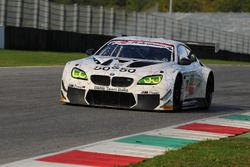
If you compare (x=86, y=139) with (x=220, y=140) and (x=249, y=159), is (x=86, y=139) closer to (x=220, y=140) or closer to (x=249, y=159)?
(x=220, y=140)

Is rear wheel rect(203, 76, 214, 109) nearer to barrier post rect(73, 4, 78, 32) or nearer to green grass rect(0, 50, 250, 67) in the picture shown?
green grass rect(0, 50, 250, 67)

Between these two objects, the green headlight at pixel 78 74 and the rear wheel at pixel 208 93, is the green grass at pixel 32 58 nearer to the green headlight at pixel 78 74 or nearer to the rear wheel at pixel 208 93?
the rear wheel at pixel 208 93

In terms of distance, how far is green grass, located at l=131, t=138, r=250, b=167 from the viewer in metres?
8.40

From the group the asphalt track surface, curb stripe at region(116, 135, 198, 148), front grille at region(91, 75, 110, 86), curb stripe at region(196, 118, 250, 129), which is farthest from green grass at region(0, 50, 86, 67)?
curb stripe at region(116, 135, 198, 148)

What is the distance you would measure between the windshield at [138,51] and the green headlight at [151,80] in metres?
0.98

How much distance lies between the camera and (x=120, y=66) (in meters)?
14.6

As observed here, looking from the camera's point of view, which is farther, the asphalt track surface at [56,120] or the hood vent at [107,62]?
the hood vent at [107,62]

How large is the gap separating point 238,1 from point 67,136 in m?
136

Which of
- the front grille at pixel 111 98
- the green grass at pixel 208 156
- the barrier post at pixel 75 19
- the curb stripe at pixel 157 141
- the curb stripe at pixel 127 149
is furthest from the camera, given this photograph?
the barrier post at pixel 75 19

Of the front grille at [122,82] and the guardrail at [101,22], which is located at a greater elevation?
the front grille at [122,82]

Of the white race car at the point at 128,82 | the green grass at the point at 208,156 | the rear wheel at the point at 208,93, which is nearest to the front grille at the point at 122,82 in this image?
the white race car at the point at 128,82

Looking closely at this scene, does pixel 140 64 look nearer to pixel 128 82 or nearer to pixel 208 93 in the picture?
pixel 128 82

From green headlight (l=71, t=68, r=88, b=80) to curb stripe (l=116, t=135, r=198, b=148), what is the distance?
3.69 m

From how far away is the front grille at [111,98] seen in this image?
1441 centimetres
